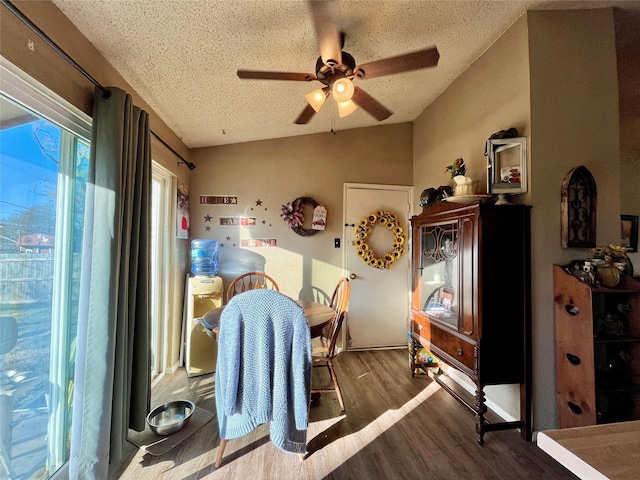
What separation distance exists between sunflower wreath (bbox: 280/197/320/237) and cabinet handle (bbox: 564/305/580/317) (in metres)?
2.29

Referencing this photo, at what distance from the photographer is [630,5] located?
1.85 metres

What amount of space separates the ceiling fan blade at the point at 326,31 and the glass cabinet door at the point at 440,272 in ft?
4.71

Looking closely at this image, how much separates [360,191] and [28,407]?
3110mm

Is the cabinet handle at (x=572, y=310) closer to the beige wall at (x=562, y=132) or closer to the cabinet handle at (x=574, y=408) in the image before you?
the beige wall at (x=562, y=132)

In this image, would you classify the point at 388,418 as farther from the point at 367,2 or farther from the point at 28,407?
the point at 367,2

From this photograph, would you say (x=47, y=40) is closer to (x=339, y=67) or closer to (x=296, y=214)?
(x=339, y=67)

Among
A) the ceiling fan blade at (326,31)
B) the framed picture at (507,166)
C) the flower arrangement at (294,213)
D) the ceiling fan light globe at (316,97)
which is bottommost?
the flower arrangement at (294,213)

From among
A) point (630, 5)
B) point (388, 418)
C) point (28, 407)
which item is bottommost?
point (388, 418)

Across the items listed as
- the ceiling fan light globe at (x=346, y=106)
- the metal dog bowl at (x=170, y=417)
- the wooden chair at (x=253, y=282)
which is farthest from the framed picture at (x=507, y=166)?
the metal dog bowl at (x=170, y=417)

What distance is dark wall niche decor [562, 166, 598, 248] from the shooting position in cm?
180

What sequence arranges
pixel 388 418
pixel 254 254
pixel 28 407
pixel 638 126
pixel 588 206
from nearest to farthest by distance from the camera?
pixel 28 407 < pixel 588 206 < pixel 388 418 < pixel 638 126 < pixel 254 254

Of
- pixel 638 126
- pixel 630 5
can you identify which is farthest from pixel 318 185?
pixel 638 126

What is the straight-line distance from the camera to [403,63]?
4.85 feet

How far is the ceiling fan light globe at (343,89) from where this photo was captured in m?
1.54
